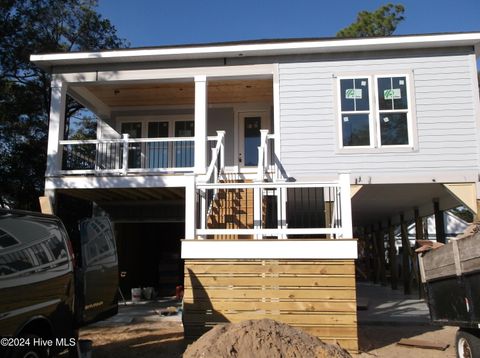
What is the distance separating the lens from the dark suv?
4531mm

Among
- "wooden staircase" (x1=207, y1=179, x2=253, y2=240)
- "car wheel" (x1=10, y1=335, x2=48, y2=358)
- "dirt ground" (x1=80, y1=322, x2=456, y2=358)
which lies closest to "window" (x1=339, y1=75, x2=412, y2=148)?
"wooden staircase" (x1=207, y1=179, x2=253, y2=240)

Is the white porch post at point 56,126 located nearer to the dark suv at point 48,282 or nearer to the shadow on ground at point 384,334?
the dark suv at point 48,282

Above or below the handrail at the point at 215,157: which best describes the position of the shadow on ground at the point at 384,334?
below

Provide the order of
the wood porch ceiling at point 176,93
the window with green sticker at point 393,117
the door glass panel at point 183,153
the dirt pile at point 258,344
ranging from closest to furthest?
the dirt pile at point 258,344
the window with green sticker at point 393,117
the wood porch ceiling at point 176,93
the door glass panel at point 183,153

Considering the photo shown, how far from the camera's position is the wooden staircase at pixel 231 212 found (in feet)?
32.7

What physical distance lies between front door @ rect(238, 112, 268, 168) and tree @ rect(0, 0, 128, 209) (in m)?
7.33

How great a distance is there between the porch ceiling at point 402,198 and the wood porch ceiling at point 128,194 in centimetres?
492

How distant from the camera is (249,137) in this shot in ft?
48.4

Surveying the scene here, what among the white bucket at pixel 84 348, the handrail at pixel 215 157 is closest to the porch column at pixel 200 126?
the handrail at pixel 215 157

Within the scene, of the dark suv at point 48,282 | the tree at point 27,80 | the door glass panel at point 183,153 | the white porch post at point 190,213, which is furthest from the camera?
the tree at point 27,80

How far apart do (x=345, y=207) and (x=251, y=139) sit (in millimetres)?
7093

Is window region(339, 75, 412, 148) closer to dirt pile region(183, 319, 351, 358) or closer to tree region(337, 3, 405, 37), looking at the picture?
dirt pile region(183, 319, 351, 358)

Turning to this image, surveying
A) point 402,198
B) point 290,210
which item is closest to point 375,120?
point 290,210

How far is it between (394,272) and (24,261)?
666 inches
